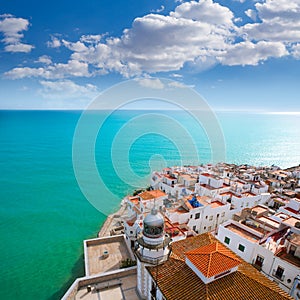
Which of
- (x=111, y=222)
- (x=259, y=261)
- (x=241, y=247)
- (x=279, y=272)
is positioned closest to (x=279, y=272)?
(x=279, y=272)

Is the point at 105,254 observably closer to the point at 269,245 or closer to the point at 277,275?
the point at 269,245

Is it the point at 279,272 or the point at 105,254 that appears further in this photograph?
the point at 105,254

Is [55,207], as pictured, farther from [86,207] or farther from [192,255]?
[192,255]

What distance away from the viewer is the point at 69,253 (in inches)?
1337

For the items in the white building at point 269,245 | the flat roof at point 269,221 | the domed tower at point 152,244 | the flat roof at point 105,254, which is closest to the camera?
the domed tower at point 152,244

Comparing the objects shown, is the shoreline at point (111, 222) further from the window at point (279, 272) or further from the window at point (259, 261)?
the window at point (279, 272)

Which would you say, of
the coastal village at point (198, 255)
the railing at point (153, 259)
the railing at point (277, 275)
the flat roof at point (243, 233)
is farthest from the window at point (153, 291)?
the railing at point (277, 275)

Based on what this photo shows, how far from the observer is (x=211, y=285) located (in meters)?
14.0

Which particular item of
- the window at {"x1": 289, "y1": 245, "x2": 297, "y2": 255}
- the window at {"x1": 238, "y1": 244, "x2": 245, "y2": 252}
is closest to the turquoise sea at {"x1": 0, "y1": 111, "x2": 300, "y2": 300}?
the window at {"x1": 238, "y1": 244, "x2": 245, "y2": 252}

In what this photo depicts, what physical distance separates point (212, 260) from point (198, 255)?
1.06 metres

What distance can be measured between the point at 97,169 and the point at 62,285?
2201 inches

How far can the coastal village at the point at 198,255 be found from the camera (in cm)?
1418

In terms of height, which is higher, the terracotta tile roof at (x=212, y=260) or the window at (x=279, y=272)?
the terracotta tile roof at (x=212, y=260)

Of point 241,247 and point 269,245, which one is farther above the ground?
point 269,245
